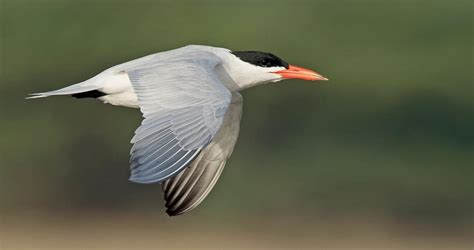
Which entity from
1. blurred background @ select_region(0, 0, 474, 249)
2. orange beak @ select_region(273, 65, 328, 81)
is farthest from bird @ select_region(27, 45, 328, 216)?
blurred background @ select_region(0, 0, 474, 249)

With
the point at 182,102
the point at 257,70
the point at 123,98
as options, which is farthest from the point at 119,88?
the point at 257,70

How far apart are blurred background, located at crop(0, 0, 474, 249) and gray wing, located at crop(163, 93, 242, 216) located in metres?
3.83

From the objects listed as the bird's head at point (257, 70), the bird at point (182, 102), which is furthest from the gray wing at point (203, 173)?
the bird's head at point (257, 70)

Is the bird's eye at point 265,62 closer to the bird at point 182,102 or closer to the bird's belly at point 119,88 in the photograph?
the bird at point 182,102

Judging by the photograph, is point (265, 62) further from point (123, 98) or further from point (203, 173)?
point (123, 98)

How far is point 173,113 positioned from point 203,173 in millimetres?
1370

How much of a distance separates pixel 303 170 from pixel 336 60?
2.52 meters

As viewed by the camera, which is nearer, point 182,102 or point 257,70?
point 182,102

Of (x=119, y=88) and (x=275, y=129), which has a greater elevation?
(x=119, y=88)

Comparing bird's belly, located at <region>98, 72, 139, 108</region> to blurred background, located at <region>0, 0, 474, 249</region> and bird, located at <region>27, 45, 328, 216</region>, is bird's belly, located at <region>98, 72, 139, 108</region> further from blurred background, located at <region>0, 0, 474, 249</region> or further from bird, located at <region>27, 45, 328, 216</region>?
blurred background, located at <region>0, 0, 474, 249</region>

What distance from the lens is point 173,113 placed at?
23.9 ft

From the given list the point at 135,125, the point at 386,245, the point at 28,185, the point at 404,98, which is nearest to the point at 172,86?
the point at 386,245

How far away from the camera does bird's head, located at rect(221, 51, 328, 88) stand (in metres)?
8.49

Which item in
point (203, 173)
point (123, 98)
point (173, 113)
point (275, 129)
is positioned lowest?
point (275, 129)
